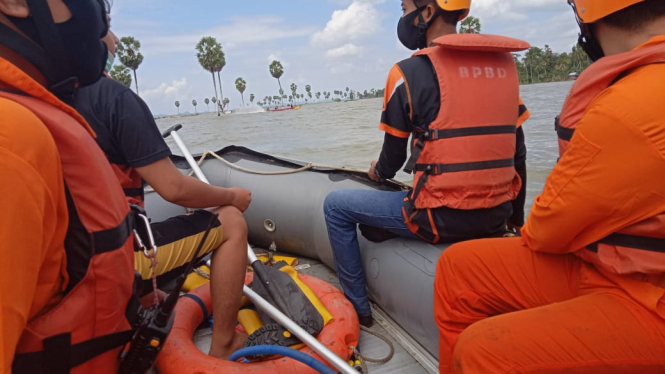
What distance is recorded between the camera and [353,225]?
2.29 metres

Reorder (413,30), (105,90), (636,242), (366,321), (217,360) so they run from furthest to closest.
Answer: (366,321) < (413,30) < (217,360) < (105,90) < (636,242)

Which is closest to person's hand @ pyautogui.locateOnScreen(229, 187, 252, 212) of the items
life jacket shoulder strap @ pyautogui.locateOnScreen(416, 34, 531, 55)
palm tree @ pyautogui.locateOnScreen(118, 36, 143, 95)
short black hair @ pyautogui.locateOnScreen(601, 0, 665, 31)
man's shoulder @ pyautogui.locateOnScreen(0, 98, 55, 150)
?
life jacket shoulder strap @ pyautogui.locateOnScreen(416, 34, 531, 55)

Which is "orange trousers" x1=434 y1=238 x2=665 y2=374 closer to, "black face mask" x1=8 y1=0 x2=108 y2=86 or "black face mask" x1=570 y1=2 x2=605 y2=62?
"black face mask" x1=570 y1=2 x2=605 y2=62

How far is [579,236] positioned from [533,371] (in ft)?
1.23

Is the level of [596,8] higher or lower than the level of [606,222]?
higher

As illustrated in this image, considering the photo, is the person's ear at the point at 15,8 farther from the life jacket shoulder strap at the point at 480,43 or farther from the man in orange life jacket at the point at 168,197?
the life jacket shoulder strap at the point at 480,43

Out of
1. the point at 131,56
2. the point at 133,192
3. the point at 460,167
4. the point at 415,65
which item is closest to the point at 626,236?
the point at 460,167

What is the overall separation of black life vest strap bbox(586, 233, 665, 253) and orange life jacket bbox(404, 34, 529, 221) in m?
0.73

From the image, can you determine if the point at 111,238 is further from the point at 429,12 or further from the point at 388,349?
the point at 429,12

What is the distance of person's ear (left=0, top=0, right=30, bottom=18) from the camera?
864 millimetres

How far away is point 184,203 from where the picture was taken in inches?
72.0

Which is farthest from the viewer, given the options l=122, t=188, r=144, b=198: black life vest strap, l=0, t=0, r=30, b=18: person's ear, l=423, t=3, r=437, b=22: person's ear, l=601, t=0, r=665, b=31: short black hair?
l=423, t=3, r=437, b=22: person's ear

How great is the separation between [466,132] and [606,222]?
0.81m

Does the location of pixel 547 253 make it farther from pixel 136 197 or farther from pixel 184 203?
pixel 136 197
